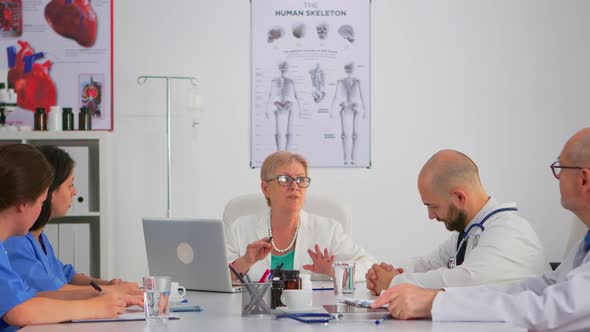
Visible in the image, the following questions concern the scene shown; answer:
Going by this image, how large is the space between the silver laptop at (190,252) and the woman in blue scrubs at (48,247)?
0.54 ft

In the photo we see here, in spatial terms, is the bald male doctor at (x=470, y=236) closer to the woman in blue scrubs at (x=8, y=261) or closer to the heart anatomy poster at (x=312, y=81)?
the woman in blue scrubs at (x=8, y=261)

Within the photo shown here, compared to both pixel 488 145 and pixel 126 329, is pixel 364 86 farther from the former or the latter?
pixel 126 329

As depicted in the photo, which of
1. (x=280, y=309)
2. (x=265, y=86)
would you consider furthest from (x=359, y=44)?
(x=280, y=309)

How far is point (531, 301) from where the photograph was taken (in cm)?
207

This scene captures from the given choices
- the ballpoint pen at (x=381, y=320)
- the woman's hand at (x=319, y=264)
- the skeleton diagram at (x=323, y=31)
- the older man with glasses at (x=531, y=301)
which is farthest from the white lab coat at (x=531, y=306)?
the skeleton diagram at (x=323, y=31)

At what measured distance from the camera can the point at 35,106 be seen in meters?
5.06

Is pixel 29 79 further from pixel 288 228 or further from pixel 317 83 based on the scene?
pixel 288 228

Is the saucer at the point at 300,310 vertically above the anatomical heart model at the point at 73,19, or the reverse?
the anatomical heart model at the point at 73,19

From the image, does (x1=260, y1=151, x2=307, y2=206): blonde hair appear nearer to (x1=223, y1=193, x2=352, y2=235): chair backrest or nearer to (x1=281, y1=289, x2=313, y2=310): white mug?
(x1=223, y1=193, x2=352, y2=235): chair backrest

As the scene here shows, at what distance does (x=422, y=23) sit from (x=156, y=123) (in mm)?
1685

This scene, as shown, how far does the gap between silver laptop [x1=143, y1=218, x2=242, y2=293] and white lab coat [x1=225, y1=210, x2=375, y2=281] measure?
0.60m

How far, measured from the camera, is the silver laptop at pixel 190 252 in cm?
280

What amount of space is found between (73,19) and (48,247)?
2332 millimetres

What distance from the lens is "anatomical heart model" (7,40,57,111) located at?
5.05 meters
